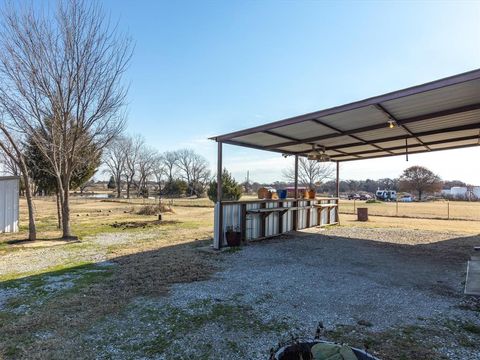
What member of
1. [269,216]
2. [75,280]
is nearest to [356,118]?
[269,216]

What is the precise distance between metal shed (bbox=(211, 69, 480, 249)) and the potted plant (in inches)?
9.0

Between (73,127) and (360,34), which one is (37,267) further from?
(360,34)

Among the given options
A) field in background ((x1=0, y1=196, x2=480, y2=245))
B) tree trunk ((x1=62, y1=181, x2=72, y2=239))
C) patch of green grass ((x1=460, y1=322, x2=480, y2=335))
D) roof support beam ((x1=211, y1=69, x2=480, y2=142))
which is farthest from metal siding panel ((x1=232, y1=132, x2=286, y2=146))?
patch of green grass ((x1=460, y1=322, x2=480, y2=335))

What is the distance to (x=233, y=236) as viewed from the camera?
8062 millimetres

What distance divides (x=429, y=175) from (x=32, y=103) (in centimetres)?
6135

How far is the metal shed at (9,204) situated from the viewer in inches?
405

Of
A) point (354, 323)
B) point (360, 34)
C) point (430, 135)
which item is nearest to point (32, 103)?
point (360, 34)

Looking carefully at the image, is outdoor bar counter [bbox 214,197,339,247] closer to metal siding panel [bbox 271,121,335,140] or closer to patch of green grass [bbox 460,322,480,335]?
metal siding panel [bbox 271,121,335,140]

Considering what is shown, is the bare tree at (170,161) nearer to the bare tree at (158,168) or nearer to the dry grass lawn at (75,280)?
the bare tree at (158,168)

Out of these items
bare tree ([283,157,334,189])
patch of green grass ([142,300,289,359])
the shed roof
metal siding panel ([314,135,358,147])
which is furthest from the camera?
bare tree ([283,157,334,189])

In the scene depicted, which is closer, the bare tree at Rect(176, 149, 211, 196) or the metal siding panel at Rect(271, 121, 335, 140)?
the metal siding panel at Rect(271, 121, 335, 140)

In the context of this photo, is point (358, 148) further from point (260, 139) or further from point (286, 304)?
point (286, 304)

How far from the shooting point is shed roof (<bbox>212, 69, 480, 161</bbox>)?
18.3 ft

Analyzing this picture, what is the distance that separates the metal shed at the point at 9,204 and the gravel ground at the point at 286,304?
8.43 meters
